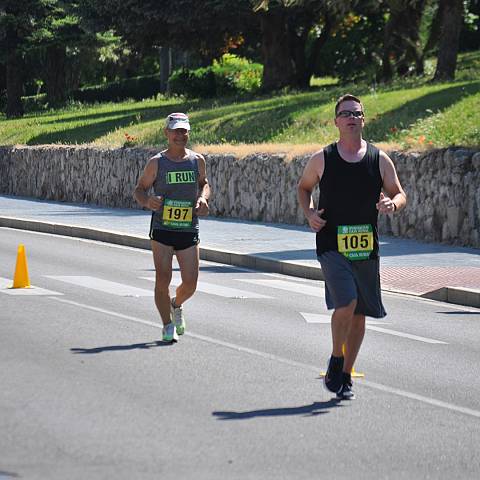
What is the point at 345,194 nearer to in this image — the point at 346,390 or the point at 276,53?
the point at 346,390

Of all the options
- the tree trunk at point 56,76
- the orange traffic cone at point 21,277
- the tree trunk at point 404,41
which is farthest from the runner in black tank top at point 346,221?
the tree trunk at point 56,76

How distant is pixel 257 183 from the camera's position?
96.4 feet

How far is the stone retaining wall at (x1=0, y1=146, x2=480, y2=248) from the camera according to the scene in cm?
2341

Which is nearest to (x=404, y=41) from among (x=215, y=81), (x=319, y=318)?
(x=215, y=81)

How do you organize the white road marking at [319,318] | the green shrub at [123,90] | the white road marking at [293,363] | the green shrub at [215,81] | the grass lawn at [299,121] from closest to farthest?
1. the white road marking at [293,363]
2. the white road marking at [319,318]
3. the grass lawn at [299,121]
4. the green shrub at [215,81]
5. the green shrub at [123,90]

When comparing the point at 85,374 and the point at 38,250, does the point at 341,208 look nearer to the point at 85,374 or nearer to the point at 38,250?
the point at 85,374

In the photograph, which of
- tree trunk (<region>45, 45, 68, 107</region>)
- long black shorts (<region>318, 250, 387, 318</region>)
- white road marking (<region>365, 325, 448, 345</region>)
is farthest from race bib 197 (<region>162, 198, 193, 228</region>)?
tree trunk (<region>45, 45, 68, 107</region>)

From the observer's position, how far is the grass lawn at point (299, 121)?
3241 centimetres

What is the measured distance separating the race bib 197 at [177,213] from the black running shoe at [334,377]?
3049 mm

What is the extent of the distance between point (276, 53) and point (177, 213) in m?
40.2

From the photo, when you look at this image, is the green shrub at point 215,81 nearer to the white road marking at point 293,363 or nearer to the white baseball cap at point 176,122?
the white road marking at point 293,363

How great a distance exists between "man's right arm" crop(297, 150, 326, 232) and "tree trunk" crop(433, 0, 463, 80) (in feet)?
103

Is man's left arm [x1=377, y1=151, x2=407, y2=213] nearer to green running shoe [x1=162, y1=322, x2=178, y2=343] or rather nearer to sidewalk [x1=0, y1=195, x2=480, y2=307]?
green running shoe [x1=162, y1=322, x2=178, y2=343]

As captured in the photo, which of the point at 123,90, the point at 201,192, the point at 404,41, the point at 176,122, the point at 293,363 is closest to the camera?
the point at 293,363
